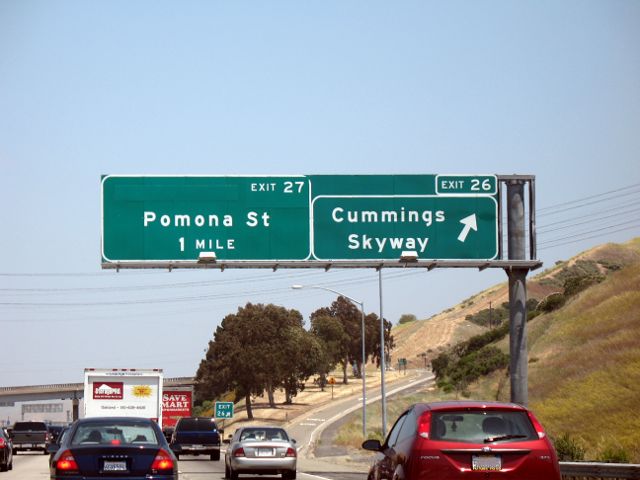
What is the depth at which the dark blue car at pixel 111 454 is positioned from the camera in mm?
17031

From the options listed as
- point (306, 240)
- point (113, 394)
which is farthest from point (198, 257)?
point (113, 394)

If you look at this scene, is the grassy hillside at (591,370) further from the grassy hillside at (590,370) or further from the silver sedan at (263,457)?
the silver sedan at (263,457)

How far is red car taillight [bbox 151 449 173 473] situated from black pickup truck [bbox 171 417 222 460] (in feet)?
97.8

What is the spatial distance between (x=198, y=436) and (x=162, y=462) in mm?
30598

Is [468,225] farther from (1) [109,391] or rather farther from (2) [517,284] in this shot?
(1) [109,391]

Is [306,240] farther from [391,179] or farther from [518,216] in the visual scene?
[518,216]

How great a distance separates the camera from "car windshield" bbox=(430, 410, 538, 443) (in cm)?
1408

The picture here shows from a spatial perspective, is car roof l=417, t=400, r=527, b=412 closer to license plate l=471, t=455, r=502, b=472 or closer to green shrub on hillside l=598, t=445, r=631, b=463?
license plate l=471, t=455, r=502, b=472

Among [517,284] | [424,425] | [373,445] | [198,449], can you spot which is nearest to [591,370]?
[198,449]

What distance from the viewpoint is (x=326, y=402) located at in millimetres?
108500

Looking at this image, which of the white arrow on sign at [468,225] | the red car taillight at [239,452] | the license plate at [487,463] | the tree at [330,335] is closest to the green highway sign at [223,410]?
the tree at [330,335]

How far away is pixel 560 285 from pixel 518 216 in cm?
15110

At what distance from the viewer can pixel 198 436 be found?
47562 mm

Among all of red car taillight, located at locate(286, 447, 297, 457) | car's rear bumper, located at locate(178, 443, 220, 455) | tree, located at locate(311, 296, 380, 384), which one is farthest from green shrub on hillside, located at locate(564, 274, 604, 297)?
red car taillight, located at locate(286, 447, 297, 457)
